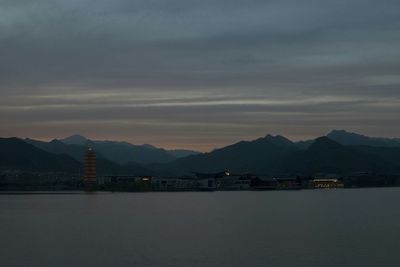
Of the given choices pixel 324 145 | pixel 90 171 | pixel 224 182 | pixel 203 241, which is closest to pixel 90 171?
pixel 90 171

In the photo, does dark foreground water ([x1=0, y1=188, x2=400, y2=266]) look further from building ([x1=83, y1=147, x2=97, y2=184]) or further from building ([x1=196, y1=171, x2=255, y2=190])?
building ([x1=196, y1=171, x2=255, y2=190])

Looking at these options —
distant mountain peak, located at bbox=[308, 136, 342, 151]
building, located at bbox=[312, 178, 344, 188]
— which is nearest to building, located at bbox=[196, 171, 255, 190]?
building, located at bbox=[312, 178, 344, 188]

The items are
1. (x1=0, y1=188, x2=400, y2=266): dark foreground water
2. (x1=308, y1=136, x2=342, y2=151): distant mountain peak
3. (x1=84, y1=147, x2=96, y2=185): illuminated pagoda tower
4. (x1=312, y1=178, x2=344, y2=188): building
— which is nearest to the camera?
(x1=0, y1=188, x2=400, y2=266): dark foreground water

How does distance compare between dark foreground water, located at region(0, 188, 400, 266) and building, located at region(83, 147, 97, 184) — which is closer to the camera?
dark foreground water, located at region(0, 188, 400, 266)

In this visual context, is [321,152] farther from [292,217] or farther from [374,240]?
[374,240]

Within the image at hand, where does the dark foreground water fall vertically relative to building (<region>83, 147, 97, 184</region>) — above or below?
below

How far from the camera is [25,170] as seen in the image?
149500 mm

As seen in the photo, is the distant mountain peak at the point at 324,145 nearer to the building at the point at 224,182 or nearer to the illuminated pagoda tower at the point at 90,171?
the building at the point at 224,182

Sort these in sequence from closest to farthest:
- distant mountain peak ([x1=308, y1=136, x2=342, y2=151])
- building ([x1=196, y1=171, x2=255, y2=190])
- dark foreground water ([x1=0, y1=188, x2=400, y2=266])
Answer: dark foreground water ([x1=0, y1=188, x2=400, y2=266]) < building ([x1=196, y1=171, x2=255, y2=190]) < distant mountain peak ([x1=308, y1=136, x2=342, y2=151])

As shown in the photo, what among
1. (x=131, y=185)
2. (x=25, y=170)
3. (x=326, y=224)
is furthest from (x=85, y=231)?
(x=25, y=170)

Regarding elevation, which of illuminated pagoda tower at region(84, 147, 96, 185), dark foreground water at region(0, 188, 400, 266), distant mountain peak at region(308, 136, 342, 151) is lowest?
dark foreground water at region(0, 188, 400, 266)

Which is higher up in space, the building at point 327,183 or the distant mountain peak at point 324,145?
the distant mountain peak at point 324,145

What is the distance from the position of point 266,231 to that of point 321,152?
508ft

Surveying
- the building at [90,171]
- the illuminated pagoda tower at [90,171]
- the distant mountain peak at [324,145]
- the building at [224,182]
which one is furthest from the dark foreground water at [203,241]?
the distant mountain peak at [324,145]
